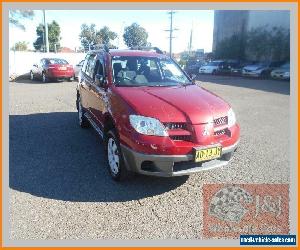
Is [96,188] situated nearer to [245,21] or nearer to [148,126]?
[148,126]

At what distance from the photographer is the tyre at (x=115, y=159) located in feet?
14.0

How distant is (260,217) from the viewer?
370cm

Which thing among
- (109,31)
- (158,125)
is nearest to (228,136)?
(158,125)

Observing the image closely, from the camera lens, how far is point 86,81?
6504 mm

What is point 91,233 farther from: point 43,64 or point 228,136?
point 43,64

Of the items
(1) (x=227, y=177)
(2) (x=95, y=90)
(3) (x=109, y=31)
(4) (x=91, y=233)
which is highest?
(3) (x=109, y=31)

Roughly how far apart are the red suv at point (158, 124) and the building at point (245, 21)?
28.3 metres

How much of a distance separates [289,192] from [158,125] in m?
2.06

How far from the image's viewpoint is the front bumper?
383 cm

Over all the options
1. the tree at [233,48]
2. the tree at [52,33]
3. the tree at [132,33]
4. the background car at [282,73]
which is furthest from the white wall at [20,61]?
the tree at [52,33]

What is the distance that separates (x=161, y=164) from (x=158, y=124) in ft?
1.62

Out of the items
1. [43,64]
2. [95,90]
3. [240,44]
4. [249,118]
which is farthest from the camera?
[240,44]

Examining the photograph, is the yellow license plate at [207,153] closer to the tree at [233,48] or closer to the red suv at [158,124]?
the red suv at [158,124]

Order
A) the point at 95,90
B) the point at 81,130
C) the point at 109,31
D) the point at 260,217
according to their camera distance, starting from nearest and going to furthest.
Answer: the point at 260,217 → the point at 95,90 → the point at 81,130 → the point at 109,31
